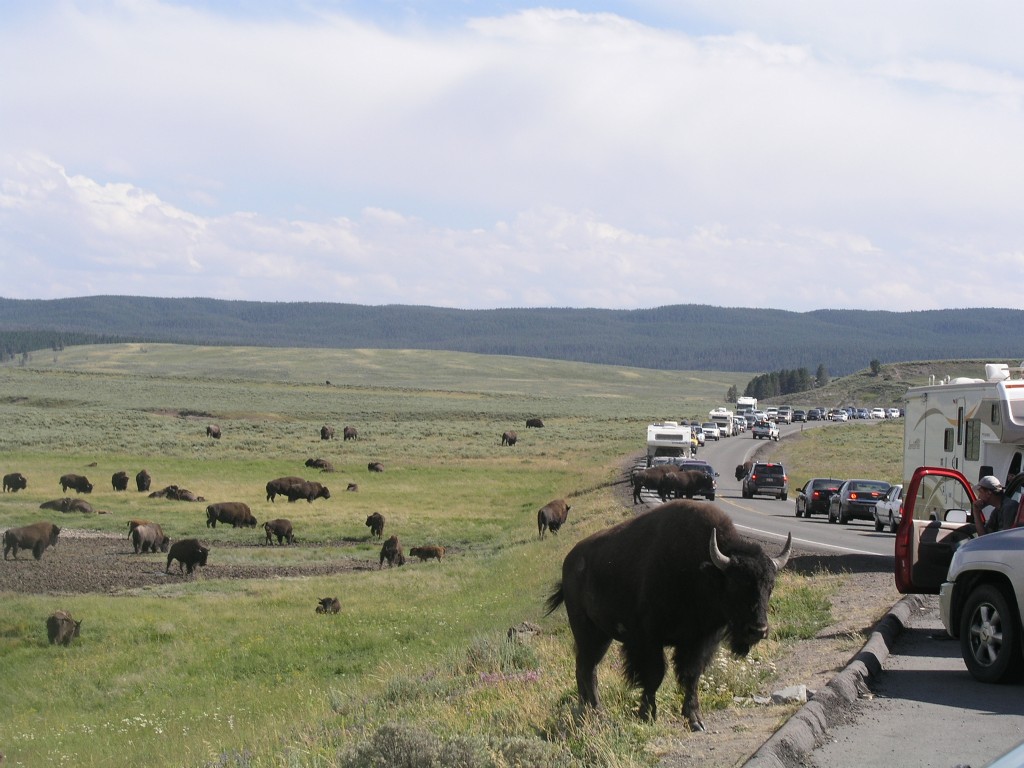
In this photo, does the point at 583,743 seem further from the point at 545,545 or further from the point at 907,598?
the point at 545,545

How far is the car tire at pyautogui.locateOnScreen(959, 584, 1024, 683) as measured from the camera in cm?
919

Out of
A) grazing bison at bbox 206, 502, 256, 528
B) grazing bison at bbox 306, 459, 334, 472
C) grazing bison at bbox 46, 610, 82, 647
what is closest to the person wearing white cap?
grazing bison at bbox 46, 610, 82, 647

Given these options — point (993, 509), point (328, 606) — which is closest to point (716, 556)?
point (993, 509)

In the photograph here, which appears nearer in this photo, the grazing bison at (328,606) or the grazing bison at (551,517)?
the grazing bison at (328,606)

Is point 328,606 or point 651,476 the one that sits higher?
point 651,476

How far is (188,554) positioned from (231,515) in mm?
8050

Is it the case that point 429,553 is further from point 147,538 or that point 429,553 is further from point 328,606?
point 328,606

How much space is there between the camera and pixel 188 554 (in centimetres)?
2803

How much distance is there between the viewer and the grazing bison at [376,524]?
113 feet

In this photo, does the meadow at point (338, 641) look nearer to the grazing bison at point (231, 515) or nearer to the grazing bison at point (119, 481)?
the grazing bison at point (119, 481)

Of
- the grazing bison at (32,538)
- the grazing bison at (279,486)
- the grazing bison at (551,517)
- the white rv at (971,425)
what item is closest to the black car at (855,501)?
the grazing bison at (551,517)

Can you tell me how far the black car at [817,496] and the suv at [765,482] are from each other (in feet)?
24.1

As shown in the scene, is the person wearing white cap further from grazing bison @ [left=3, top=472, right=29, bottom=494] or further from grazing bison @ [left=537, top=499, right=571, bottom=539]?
grazing bison @ [left=3, top=472, right=29, bottom=494]

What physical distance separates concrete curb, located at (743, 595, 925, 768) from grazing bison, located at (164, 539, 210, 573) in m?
19.8
